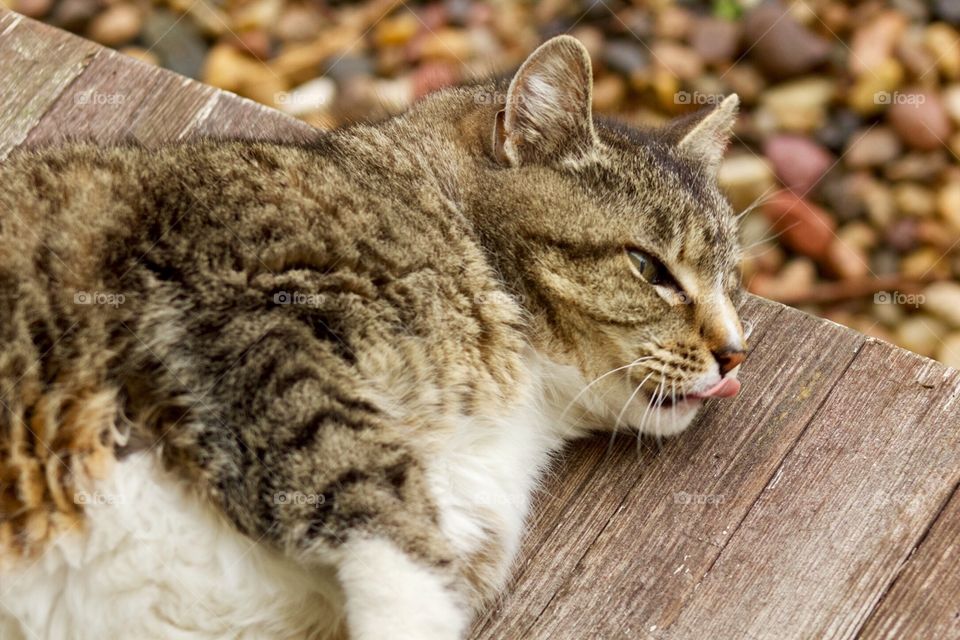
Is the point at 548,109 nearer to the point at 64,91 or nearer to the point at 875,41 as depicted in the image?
the point at 64,91

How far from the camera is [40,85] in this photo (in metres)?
3.11

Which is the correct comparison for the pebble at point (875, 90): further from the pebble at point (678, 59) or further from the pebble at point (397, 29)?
the pebble at point (397, 29)

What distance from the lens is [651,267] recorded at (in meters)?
2.50

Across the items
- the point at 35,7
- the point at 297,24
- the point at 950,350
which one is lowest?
the point at 950,350

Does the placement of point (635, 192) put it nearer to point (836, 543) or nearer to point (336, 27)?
point (836, 543)

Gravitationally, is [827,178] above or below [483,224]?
below

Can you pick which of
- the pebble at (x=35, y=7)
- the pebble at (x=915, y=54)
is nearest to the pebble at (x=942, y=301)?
the pebble at (x=915, y=54)

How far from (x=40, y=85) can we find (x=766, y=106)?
290 centimetres

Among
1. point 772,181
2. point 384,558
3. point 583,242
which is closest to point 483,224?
point 583,242

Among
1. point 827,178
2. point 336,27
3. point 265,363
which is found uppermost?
point 265,363

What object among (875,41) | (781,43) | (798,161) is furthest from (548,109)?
(875,41)

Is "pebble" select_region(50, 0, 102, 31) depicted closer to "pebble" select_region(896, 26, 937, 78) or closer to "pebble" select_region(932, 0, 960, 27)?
"pebble" select_region(896, 26, 937, 78)
